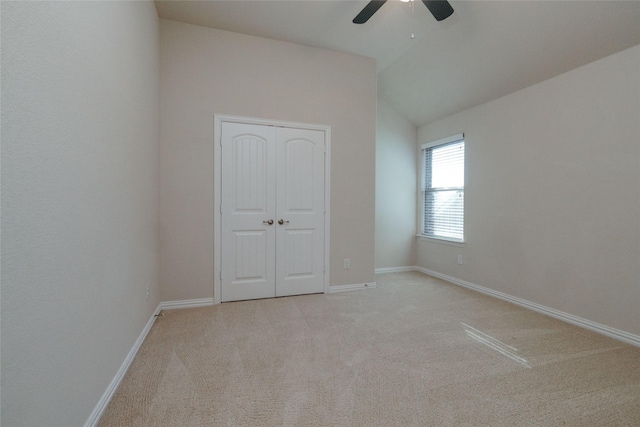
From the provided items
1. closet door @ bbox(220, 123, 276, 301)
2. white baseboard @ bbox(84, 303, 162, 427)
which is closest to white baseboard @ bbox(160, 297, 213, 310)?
closet door @ bbox(220, 123, 276, 301)

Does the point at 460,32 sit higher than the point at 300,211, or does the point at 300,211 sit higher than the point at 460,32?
the point at 460,32

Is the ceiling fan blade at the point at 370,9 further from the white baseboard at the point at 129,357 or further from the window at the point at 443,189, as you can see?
the white baseboard at the point at 129,357

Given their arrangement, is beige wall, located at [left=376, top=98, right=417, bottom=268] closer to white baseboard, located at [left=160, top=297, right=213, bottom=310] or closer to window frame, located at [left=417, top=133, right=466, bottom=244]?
window frame, located at [left=417, top=133, right=466, bottom=244]

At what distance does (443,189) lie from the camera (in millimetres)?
4492

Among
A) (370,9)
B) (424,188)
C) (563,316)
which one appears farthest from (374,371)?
(424,188)

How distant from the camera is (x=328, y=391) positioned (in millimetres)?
1729

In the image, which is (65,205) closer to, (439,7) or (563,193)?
(439,7)

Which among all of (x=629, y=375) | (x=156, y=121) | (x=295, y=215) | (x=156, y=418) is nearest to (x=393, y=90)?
(x=295, y=215)

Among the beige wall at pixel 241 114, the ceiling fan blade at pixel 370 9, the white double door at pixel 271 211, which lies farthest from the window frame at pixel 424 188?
the ceiling fan blade at pixel 370 9

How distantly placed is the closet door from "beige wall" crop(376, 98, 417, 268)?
2051mm

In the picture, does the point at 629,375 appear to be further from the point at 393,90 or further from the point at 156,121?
the point at 156,121

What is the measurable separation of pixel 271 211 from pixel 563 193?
3145 millimetres

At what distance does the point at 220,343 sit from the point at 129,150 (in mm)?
1647

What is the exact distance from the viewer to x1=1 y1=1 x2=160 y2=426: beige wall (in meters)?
0.92
